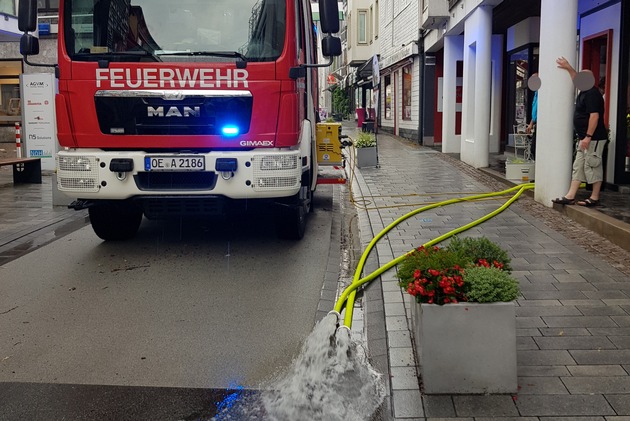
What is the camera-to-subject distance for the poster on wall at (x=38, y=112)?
17.7 metres

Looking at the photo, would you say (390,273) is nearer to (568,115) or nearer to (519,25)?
(568,115)

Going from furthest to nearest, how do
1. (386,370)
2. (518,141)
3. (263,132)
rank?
(518,141) < (263,132) < (386,370)

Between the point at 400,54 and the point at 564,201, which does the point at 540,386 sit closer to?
the point at 564,201

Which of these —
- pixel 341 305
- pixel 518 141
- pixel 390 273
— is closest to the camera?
pixel 341 305

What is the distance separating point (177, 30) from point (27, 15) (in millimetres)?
1718

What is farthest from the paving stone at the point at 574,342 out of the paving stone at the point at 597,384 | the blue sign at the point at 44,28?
the blue sign at the point at 44,28

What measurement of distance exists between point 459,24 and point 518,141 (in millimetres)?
3970

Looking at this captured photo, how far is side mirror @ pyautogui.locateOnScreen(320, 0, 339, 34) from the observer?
796 centimetres

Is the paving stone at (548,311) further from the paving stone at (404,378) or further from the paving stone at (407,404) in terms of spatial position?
the paving stone at (407,404)

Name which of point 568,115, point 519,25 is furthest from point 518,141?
point 568,115

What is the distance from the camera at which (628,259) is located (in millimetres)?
7055

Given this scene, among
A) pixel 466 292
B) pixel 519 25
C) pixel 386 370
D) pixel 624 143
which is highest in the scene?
pixel 519 25

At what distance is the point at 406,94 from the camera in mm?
30469

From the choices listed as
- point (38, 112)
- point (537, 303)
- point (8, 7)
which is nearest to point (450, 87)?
point (38, 112)
